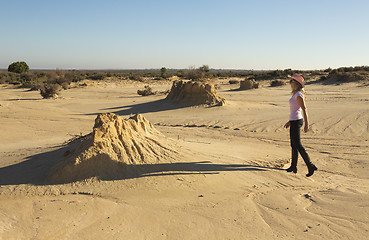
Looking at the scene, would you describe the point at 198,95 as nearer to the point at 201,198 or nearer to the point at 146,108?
the point at 146,108

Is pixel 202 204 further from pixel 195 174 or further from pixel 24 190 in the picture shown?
pixel 24 190

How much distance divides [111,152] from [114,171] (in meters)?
0.33

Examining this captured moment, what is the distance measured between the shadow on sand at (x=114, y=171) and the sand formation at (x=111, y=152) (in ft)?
0.05

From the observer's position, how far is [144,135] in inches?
210

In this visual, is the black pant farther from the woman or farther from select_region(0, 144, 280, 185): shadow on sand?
select_region(0, 144, 280, 185): shadow on sand

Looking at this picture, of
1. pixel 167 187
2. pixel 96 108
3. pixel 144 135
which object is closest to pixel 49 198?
pixel 167 187

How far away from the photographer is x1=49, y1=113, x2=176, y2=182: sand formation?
4.38 meters

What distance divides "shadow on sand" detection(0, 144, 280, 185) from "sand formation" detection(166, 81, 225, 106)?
8.57m

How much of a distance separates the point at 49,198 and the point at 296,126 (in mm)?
3779

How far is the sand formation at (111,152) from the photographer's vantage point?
4.38 metres

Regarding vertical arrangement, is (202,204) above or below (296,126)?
below

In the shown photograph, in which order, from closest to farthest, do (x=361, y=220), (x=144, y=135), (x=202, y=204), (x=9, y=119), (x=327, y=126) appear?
(x=361, y=220) → (x=202, y=204) → (x=144, y=135) → (x=327, y=126) → (x=9, y=119)

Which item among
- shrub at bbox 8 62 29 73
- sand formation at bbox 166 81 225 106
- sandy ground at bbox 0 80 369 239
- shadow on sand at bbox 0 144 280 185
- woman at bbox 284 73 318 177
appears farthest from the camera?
shrub at bbox 8 62 29 73

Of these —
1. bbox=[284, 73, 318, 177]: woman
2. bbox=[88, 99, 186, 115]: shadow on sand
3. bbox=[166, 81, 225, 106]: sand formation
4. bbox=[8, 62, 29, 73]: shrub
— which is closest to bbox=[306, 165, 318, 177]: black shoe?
bbox=[284, 73, 318, 177]: woman
